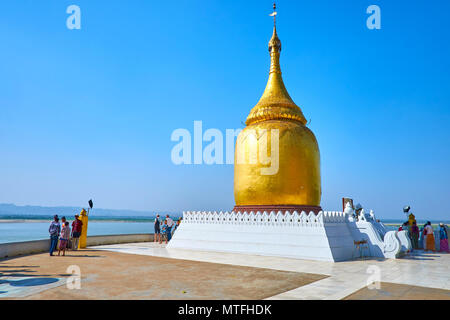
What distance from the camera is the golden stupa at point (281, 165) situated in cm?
2144

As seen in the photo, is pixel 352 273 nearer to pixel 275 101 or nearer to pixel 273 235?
pixel 273 235

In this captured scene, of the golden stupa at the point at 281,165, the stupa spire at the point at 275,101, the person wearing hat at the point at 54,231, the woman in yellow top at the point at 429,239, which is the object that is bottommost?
the woman in yellow top at the point at 429,239

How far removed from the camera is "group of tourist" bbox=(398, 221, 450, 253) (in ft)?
63.5

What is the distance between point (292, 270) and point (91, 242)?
1437 centimetres

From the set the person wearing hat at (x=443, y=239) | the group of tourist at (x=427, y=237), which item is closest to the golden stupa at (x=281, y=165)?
the group of tourist at (x=427, y=237)

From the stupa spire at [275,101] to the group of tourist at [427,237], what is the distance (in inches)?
417

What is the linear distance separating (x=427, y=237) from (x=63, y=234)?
70.6 feet

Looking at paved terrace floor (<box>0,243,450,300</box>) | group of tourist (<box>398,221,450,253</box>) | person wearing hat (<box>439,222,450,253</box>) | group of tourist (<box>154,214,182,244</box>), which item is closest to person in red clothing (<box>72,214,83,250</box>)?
paved terrace floor (<box>0,243,450,300</box>)

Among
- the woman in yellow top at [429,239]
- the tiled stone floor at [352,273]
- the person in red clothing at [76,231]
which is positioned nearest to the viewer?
the tiled stone floor at [352,273]

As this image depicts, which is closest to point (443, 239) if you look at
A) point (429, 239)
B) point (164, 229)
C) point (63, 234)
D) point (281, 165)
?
point (429, 239)

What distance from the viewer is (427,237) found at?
65.9 feet

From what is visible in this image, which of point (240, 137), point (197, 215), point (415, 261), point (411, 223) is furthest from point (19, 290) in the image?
point (411, 223)

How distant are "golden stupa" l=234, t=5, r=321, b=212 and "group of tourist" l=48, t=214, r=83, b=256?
34.3 feet

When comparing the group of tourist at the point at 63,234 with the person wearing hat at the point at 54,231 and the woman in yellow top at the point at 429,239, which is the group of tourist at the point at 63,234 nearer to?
the person wearing hat at the point at 54,231
